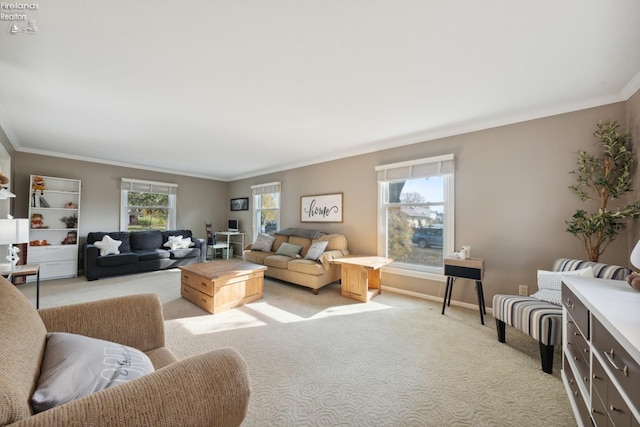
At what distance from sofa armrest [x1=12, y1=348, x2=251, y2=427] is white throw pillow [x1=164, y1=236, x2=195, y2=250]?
545cm

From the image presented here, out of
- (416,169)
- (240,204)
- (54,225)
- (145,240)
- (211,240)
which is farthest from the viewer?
(240,204)

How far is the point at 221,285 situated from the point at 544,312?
3.24 m

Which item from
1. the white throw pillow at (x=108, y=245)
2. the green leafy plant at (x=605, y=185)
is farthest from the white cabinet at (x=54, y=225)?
the green leafy plant at (x=605, y=185)

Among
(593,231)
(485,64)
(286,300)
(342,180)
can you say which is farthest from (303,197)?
(593,231)

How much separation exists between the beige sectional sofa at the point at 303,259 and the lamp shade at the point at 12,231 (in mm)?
3022

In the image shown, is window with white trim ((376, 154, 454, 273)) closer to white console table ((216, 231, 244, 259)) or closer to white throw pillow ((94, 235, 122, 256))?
white console table ((216, 231, 244, 259))

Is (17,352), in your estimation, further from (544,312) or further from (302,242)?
(302,242)

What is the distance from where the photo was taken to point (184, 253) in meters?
5.49

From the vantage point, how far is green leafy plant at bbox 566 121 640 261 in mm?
2244

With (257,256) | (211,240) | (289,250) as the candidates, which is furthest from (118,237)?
(289,250)

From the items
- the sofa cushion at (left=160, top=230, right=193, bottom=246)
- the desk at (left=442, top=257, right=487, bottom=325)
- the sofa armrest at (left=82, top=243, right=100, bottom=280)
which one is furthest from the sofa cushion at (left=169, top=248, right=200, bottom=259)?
the desk at (left=442, top=257, right=487, bottom=325)

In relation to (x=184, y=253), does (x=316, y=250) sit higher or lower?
higher

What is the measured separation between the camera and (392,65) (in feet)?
6.56

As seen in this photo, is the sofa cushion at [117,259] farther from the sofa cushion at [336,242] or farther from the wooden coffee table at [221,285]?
the sofa cushion at [336,242]
